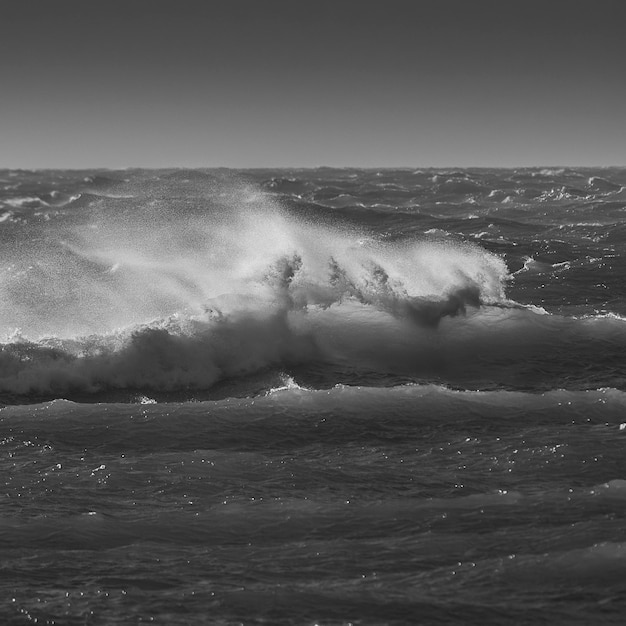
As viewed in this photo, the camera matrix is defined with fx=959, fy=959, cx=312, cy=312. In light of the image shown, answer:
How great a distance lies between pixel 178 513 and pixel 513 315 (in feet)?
50.0

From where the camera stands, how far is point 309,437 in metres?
17.0

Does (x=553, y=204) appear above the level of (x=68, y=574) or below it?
above

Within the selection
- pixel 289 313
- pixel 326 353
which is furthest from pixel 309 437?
pixel 289 313

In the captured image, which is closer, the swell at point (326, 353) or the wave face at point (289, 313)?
the swell at point (326, 353)

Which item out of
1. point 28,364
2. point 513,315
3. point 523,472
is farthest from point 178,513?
point 513,315

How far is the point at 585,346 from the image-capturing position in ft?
78.1

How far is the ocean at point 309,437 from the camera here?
1130 centimetres

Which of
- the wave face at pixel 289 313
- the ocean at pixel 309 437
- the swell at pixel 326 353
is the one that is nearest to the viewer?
the ocean at pixel 309 437

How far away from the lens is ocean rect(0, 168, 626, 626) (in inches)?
445

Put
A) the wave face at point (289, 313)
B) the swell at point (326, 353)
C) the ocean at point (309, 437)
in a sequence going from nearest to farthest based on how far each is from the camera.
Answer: the ocean at point (309, 437) → the swell at point (326, 353) → the wave face at point (289, 313)

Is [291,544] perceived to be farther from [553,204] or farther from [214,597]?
[553,204]

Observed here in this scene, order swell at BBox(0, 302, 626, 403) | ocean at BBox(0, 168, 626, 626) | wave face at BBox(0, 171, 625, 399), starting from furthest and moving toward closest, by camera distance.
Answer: wave face at BBox(0, 171, 625, 399)
swell at BBox(0, 302, 626, 403)
ocean at BBox(0, 168, 626, 626)

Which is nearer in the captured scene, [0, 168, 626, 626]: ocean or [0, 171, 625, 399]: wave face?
[0, 168, 626, 626]: ocean

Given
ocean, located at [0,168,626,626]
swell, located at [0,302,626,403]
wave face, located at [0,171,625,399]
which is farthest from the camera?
wave face, located at [0,171,625,399]
